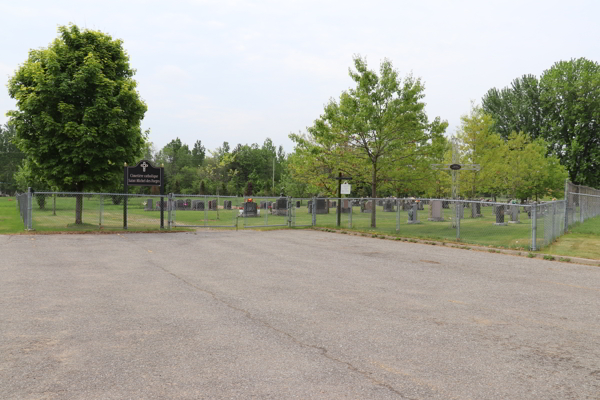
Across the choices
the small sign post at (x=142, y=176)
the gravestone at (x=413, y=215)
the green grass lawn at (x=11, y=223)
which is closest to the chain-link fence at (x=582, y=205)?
the gravestone at (x=413, y=215)

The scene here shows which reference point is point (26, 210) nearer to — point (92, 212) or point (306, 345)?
point (92, 212)

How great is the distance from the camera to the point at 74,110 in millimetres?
19516

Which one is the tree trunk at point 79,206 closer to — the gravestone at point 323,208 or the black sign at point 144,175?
the black sign at point 144,175

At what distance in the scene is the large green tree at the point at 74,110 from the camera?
19172 mm

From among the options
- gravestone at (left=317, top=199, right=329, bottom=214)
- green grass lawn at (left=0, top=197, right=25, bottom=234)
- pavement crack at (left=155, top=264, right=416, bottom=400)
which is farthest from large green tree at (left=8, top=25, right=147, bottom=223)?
gravestone at (left=317, top=199, right=329, bottom=214)

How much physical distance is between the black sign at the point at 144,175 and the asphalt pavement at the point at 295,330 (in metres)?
10.1

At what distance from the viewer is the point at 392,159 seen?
2216 cm

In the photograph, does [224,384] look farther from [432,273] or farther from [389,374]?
[432,273]

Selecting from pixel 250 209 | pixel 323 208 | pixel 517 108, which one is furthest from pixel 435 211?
pixel 517 108

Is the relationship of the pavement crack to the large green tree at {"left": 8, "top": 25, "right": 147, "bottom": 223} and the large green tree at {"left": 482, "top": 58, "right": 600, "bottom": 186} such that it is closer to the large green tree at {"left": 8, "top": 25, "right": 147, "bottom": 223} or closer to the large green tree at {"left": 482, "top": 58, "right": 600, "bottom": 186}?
the large green tree at {"left": 8, "top": 25, "right": 147, "bottom": 223}

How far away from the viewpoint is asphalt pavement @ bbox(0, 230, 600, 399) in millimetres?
3859

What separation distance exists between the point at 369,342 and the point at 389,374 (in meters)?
0.92

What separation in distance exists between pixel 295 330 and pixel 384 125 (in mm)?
16908

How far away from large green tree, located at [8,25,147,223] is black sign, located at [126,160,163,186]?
2.53 ft
